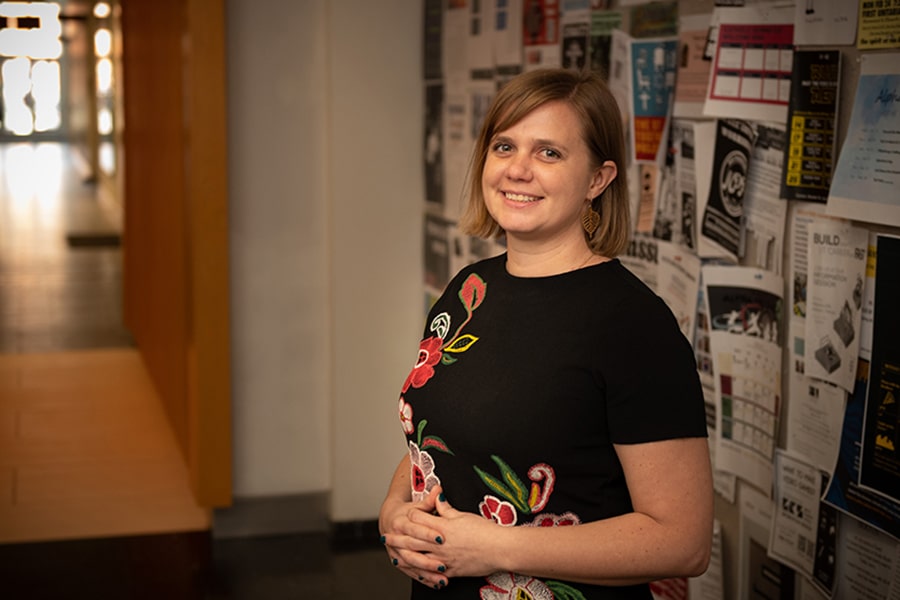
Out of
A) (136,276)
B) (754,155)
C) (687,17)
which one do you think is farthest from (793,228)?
(136,276)

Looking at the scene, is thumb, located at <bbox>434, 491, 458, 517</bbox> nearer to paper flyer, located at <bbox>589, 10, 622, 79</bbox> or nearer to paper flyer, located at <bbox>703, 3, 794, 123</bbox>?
paper flyer, located at <bbox>703, 3, 794, 123</bbox>

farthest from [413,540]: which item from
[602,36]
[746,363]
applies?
[602,36]

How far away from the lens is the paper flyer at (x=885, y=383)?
206cm

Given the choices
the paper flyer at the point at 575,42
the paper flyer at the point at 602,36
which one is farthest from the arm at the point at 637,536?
the paper flyer at the point at 575,42

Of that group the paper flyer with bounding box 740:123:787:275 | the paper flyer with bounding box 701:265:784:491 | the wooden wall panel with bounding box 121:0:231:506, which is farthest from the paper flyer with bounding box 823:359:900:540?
the wooden wall panel with bounding box 121:0:231:506

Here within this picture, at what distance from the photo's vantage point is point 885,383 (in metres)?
2.10

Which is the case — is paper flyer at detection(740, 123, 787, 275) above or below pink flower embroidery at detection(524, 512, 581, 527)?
above

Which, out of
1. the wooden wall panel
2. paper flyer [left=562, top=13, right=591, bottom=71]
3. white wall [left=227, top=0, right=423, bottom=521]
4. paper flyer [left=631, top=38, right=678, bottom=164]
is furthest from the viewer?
white wall [left=227, top=0, right=423, bottom=521]

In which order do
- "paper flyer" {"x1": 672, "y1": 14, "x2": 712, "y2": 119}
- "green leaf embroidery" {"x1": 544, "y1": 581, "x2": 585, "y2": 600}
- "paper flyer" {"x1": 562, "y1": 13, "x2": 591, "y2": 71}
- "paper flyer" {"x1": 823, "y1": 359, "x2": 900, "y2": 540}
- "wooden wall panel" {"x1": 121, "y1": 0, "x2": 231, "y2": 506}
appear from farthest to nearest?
"wooden wall panel" {"x1": 121, "y1": 0, "x2": 231, "y2": 506} → "paper flyer" {"x1": 562, "y1": 13, "x2": 591, "y2": 71} → "paper flyer" {"x1": 672, "y1": 14, "x2": 712, "y2": 119} → "paper flyer" {"x1": 823, "y1": 359, "x2": 900, "y2": 540} → "green leaf embroidery" {"x1": 544, "y1": 581, "x2": 585, "y2": 600}

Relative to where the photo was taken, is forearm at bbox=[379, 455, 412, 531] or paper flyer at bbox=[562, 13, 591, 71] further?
paper flyer at bbox=[562, 13, 591, 71]

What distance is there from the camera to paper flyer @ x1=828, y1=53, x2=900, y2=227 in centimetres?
204

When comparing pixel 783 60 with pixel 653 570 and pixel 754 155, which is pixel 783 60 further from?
pixel 653 570

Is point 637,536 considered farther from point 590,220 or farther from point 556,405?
point 590,220

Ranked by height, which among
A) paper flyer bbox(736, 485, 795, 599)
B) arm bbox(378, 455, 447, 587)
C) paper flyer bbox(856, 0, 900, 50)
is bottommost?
paper flyer bbox(736, 485, 795, 599)
